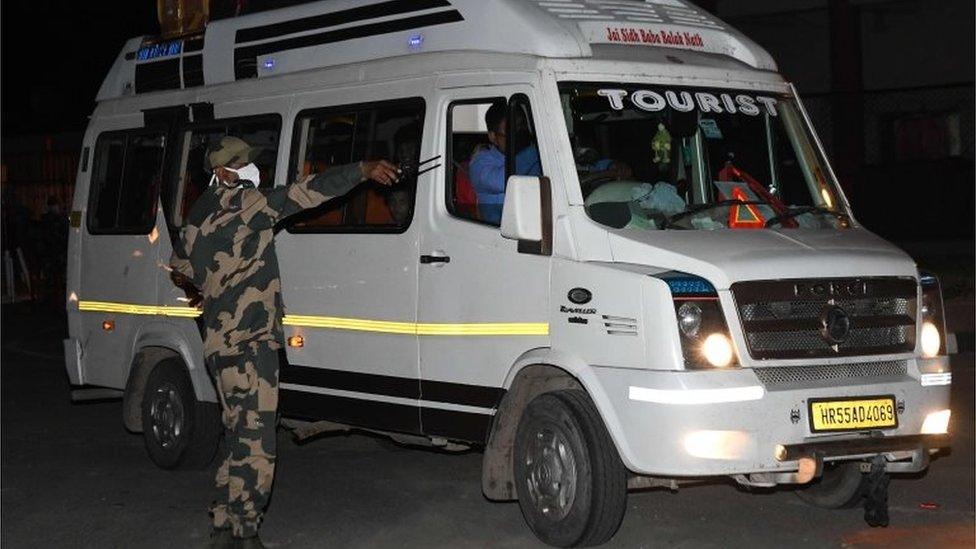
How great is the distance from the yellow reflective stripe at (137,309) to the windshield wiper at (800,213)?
144 inches

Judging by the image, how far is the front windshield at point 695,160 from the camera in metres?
7.64

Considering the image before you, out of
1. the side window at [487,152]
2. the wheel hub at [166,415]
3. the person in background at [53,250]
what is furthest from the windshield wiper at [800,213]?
the person in background at [53,250]

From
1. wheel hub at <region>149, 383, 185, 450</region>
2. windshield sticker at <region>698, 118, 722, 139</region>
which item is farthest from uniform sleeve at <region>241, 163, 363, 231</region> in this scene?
wheel hub at <region>149, 383, 185, 450</region>

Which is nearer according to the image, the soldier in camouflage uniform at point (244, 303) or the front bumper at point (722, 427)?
the front bumper at point (722, 427)

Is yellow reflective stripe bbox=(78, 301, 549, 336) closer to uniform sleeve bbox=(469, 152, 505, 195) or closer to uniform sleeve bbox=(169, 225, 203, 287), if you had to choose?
uniform sleeve bbox=(469, 152, 505, 195)

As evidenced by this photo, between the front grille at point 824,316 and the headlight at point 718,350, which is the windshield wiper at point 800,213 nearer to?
the front grille at point 824,316

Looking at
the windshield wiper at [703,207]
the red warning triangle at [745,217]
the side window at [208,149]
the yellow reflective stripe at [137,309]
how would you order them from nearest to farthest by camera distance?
the windshield wiper at [703,207]
the red warning triangle at [745,217]
the side window at [208,149]
the yellow reflective stripe at [137,309]

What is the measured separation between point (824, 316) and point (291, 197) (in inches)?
98.8

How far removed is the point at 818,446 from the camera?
703 centimetres

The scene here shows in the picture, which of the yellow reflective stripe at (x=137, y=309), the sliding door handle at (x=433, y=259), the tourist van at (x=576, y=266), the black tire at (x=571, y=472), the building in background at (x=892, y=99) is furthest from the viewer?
the building in background at (x=892, y=99)

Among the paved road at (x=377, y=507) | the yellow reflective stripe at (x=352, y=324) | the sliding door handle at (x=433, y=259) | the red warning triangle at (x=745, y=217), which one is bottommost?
the paved road at (x=377, y=507)

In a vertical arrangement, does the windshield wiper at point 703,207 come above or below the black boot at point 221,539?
above

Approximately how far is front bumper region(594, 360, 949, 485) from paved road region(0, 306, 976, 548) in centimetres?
72

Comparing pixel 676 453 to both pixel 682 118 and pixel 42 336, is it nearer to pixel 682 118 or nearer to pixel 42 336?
pixel 682 118
